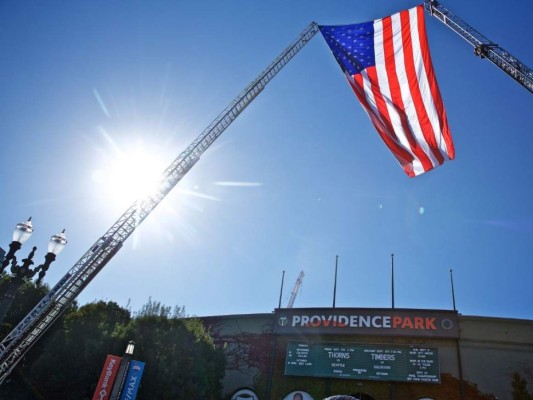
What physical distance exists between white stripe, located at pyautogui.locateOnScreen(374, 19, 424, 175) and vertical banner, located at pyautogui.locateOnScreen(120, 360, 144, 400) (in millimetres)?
13298

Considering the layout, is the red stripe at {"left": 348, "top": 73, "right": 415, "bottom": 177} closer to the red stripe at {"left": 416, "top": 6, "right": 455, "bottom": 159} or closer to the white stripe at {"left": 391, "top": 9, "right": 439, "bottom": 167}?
the white stripe at {"left": 391, "top": 9, "right": 439, "bottom": 167}

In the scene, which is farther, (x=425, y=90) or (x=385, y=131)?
(x=385, y=131)

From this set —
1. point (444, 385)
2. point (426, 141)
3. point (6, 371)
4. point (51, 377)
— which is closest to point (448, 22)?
point (426, 141)

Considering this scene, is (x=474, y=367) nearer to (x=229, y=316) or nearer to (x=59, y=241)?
(x=229, y=316)

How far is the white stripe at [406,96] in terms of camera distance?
49.2 feet

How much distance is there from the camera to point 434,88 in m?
14.8

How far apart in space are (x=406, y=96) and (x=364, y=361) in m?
18.4

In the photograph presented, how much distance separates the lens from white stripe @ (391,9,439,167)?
49.2 ft

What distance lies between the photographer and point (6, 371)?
533 inches

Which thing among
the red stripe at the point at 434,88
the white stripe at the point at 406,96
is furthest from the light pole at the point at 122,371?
the red stripe at the point at 434,88

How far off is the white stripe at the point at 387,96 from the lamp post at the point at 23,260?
12.2 metres

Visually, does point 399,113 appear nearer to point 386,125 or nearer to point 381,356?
point 386,125

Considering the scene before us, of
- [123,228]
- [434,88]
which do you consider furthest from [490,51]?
[123,228]

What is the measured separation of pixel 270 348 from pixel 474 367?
13799mm
